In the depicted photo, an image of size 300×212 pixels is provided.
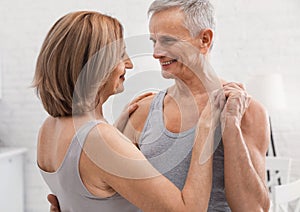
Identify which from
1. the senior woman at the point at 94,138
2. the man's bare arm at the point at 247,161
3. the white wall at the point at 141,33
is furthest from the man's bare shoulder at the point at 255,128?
the white wall at the point at 141,33

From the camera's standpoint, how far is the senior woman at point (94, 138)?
983 mm

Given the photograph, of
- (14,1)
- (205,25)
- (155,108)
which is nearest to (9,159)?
(14,1)

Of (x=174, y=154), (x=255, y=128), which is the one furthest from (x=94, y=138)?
(x=255, y=128)

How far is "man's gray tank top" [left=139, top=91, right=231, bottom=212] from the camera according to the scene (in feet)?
4.15

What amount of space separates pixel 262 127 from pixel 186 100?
0.25 metres

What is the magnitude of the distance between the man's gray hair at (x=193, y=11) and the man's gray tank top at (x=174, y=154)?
0.26 meters

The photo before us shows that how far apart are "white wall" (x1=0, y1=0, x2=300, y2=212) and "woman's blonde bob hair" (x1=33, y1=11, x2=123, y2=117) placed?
2350mm

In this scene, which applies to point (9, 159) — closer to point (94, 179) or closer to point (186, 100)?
point (186, 100)

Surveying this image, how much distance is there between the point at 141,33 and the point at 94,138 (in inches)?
100

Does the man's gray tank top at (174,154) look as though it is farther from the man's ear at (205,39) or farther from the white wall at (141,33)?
the white wall at (141,33)

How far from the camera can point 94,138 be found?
987mm

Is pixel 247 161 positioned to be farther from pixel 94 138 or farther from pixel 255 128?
pixel 94 138

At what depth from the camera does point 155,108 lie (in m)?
1.40

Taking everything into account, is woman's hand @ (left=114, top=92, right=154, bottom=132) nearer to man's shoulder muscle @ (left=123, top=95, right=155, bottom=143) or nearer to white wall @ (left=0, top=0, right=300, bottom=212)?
man's shoulder muscle @ (left=123, top=95, right=155, bottom=143)
